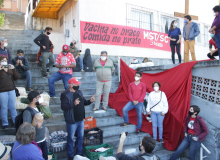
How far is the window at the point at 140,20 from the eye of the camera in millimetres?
12225

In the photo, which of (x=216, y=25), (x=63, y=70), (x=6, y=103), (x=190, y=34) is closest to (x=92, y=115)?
(x=63, y=70)

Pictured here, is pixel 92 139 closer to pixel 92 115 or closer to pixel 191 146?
pixel 92 115

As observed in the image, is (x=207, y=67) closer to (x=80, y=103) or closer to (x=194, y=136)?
(x=194, y=136)

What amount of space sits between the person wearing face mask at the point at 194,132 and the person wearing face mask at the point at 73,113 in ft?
8.45

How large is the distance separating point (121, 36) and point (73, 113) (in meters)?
7.77

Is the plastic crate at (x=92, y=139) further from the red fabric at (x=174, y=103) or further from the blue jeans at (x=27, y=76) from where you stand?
the blue jeans at (x=27, y=76)

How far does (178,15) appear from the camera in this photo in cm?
1392

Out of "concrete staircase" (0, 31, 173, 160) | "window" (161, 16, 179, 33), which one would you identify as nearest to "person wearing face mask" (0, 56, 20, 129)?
"concrete staircase" (0, 31, 173, 160)

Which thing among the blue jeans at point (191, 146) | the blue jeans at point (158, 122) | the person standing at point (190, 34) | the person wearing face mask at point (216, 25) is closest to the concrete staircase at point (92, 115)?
the blue jeans at point (158, 122)

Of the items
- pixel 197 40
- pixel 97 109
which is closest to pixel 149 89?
pixel 97 109

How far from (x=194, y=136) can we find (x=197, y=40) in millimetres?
12256

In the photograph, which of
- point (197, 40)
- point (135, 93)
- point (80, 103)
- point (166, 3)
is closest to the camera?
point (80, 103)

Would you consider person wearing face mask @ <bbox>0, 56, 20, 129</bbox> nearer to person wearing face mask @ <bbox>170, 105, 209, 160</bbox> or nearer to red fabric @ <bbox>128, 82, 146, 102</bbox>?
red fabric @ <bbox>128, 82, 146, 102</bbox>

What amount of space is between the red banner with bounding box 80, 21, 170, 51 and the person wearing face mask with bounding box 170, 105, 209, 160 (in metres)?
7.08
